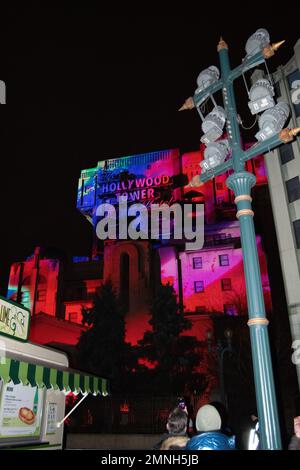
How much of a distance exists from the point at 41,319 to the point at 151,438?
25.2 metres

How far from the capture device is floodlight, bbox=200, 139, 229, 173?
6.48 meters

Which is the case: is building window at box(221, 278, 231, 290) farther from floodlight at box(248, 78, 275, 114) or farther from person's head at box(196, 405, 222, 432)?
person's head at box(196, 405, 222, 432)

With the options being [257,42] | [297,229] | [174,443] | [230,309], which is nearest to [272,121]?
[257,42]

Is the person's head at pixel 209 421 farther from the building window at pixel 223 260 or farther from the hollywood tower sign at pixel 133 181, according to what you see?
the hollywood tower sign at pixel 133 181

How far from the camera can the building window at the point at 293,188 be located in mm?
26625

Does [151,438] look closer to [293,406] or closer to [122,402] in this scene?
[122,402]

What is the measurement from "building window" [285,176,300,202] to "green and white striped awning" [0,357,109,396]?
19762 mm

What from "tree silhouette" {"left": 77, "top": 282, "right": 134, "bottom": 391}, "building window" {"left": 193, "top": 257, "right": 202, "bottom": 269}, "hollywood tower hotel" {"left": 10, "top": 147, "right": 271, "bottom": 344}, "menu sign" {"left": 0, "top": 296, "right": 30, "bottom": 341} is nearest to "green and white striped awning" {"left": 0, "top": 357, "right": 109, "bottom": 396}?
"menu sign" {"left": 0, "top": 296, "right": 30, "bottom": 341}

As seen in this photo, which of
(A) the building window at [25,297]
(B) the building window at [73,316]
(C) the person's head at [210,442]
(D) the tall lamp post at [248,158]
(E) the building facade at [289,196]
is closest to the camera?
(C) the person's head at [210,442]

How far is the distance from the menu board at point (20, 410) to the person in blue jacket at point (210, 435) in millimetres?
6864

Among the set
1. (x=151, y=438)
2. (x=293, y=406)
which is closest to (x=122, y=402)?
(x=151, y=438)

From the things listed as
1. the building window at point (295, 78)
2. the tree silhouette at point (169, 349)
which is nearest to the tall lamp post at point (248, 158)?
the building window at point (295, 78)

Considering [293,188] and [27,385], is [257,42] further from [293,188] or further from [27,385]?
[293,188]

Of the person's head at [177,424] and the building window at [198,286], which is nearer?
the person's head at [177,424]
